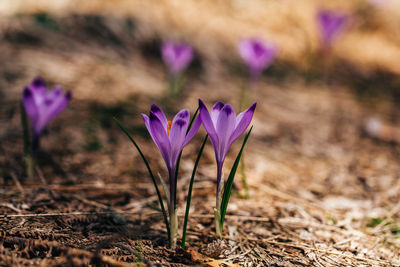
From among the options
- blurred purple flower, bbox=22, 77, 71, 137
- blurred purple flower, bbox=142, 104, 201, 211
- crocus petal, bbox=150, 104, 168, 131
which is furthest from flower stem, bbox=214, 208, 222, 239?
blurred purple flower, bbox=22, 77, 71, 137

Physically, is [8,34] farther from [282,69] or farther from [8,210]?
[282,69]

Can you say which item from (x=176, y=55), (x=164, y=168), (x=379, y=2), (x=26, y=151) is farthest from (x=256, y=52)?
(x=379, y=2)

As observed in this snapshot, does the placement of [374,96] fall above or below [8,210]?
above

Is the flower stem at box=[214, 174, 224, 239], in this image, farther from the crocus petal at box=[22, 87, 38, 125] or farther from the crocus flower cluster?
the crocus petal at box=[22, 87, 38, 125]

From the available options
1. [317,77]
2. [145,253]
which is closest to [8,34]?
[145,253]

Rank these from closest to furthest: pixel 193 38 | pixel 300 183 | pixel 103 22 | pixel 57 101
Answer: pixel 57 101 → pixel 300 183 → pixel 103 22 → pixel 193 38
